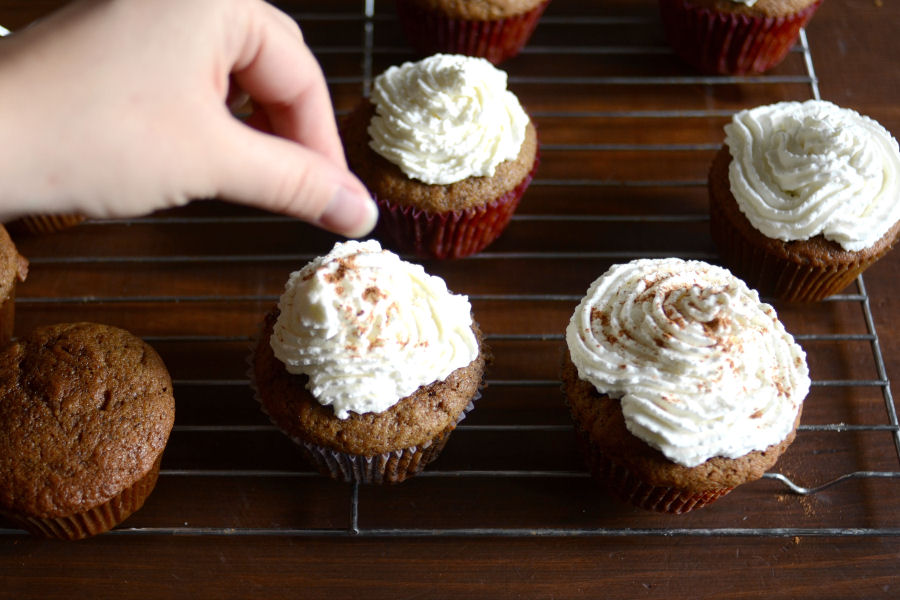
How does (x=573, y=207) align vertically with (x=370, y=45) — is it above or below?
below

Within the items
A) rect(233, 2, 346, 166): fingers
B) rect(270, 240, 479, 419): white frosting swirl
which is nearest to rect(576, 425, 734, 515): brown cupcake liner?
rect(270, 240, 479, 419): white frosting swirl

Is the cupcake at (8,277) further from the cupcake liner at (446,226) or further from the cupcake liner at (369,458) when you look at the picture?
the cupcake liner at (446,226)

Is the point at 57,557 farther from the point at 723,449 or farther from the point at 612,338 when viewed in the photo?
the point at 723,449

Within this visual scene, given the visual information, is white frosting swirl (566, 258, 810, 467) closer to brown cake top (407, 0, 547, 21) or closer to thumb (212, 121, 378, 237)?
thumb (212, 121, 378, 237)

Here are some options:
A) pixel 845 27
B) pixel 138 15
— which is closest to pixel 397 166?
pixel 138 15

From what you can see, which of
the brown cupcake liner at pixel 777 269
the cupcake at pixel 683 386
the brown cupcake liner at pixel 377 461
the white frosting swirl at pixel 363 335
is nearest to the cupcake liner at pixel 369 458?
the brown cupcake liner at pixel 377 461
